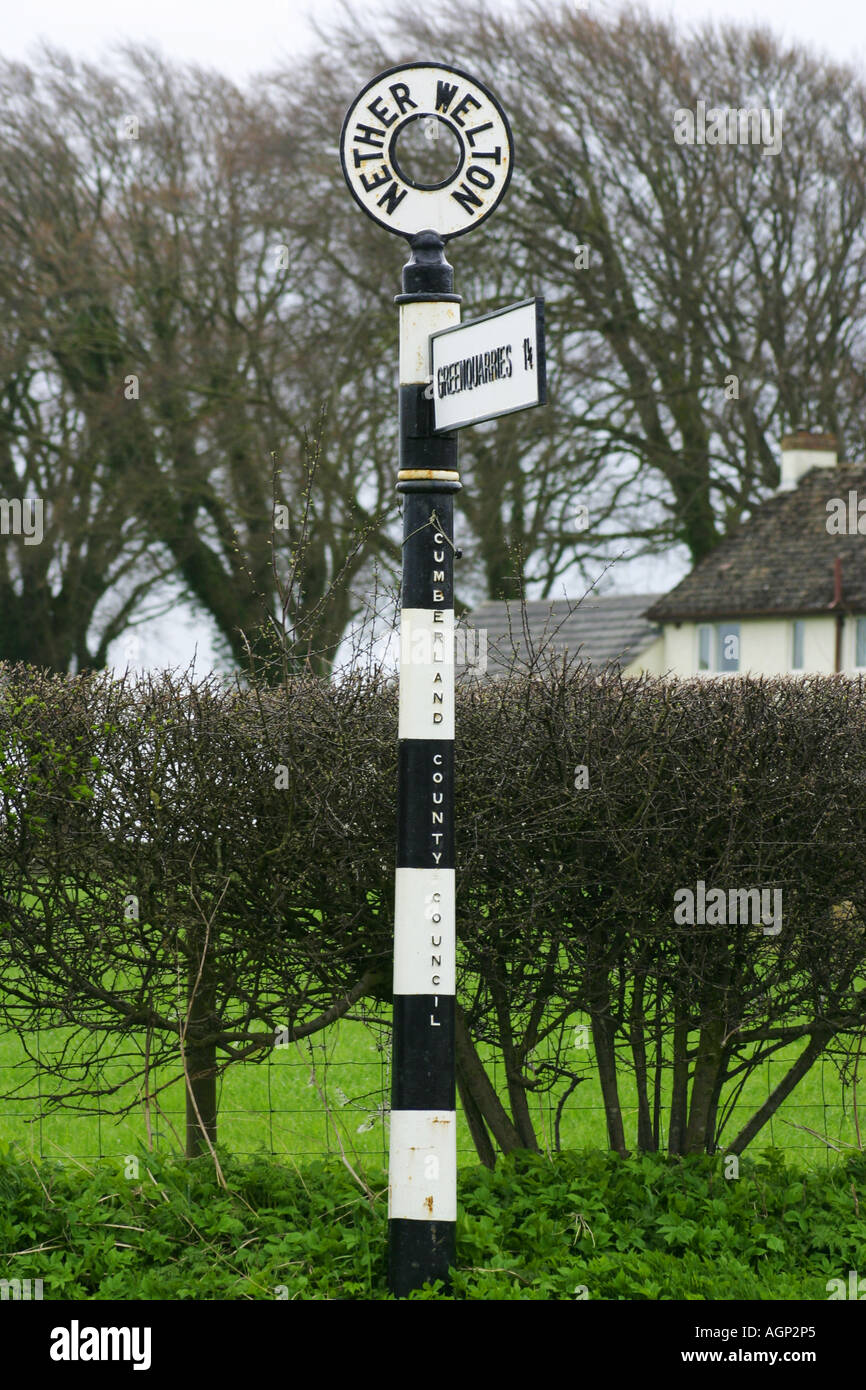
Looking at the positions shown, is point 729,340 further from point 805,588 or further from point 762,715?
point 762,715

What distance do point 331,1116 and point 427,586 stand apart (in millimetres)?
3476

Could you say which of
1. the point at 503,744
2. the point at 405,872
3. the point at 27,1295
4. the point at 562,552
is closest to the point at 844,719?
the point at 503,744

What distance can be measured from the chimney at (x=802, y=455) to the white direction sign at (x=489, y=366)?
2484cm

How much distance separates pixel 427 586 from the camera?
4844mm

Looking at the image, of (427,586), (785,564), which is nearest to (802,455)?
(785,564)

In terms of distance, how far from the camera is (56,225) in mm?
26781

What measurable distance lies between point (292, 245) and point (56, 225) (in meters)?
3.92

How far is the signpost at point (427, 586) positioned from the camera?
4.75 meters

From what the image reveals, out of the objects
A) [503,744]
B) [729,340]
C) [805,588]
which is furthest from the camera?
[805,588]

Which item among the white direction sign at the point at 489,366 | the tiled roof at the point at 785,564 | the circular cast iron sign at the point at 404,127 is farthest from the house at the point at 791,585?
the white direction sign at the point at 489,366

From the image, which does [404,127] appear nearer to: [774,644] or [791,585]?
[791,585]

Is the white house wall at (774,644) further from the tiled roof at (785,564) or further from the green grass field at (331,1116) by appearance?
the green grass field at (331,1116)

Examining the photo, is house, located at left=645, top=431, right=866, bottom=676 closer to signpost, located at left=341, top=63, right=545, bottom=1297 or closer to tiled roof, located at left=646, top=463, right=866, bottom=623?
tiled roof, located at left=646, top=463, right=866, bottom=623

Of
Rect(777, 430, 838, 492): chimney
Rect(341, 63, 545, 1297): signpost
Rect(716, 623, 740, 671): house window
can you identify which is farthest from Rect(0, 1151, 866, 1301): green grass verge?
Rect(716, 623, 740, 671): house window
